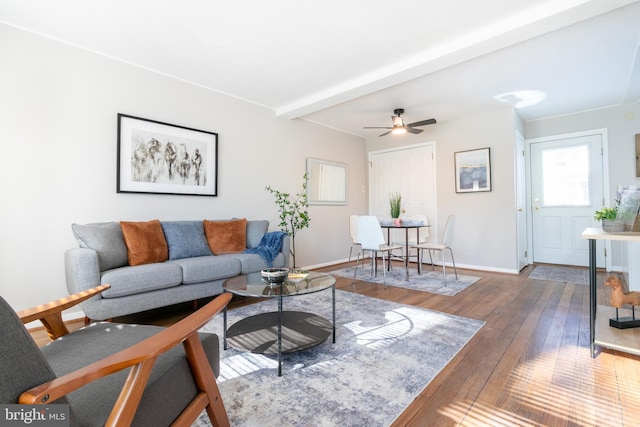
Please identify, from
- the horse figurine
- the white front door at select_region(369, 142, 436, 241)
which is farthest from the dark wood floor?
the white front door at select_region(369, 142, 436, 241)

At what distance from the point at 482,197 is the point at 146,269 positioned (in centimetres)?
474

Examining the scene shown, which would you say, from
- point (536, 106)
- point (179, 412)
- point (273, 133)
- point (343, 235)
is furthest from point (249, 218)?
point (536, 106)

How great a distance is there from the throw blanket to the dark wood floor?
95 cm

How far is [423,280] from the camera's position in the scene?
4039mm

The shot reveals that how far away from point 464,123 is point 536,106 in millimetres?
979

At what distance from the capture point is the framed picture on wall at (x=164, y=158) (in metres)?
3.13

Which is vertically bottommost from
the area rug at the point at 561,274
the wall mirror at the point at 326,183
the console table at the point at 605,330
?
the area rug at the point at 561,274

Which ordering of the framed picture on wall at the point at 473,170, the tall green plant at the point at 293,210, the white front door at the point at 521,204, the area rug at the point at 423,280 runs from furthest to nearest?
the framed picture on wall at the point at 473,170 < the white front door at the point at 521,204 < the tall green plant at the point at 293,210 < the area rug at the point at 423,280

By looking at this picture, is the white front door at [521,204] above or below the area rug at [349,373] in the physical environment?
above

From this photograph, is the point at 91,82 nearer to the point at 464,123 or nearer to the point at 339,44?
the point at 339,44

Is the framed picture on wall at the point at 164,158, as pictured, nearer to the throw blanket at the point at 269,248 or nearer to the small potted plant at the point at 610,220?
the throw blanket at the point at 269,248

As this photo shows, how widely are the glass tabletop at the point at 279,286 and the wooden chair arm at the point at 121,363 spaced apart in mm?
778

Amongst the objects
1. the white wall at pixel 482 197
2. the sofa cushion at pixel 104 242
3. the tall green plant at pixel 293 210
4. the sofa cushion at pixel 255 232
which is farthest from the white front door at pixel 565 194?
the sofa cushion at pixel 104 242

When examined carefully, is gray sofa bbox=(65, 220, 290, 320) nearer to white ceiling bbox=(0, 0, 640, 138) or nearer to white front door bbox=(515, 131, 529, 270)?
white ceiling bbox=(0, 0, 640, 138)
